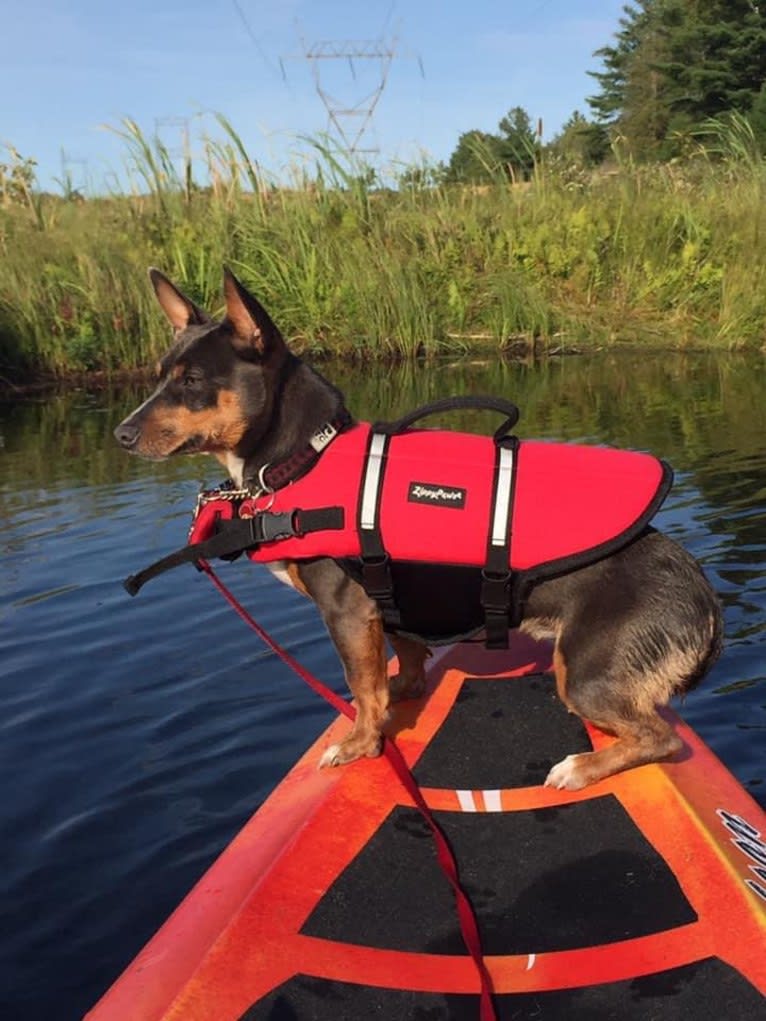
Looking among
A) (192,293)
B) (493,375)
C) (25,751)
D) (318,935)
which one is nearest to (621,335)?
(493,375)

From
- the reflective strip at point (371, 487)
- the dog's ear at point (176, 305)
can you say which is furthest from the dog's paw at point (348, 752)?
the dog's ear at point (176, 305)

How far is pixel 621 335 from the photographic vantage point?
16531 millimetres

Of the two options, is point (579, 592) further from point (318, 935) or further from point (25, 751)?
point (25, 751)

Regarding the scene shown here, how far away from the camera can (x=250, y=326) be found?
3375 mm

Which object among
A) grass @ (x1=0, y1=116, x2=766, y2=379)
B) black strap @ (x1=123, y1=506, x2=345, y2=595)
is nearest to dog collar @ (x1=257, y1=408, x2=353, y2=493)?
black strap @ (x1=123, y1=506, x2=345, y2=595)

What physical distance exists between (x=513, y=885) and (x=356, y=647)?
3.31 feet

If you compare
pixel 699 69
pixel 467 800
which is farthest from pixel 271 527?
pixel 699 69

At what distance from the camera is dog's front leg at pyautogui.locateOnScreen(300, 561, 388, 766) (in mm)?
3395

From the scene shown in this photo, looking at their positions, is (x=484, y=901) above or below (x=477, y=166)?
below

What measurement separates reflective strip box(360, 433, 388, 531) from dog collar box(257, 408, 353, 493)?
0.59 ft

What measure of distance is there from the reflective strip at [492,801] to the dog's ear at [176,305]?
1986 millimetres

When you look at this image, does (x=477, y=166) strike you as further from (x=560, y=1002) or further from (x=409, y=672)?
(x=560, y=1002)

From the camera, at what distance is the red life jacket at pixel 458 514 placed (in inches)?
123

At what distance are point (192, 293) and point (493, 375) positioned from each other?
15.3 ft
